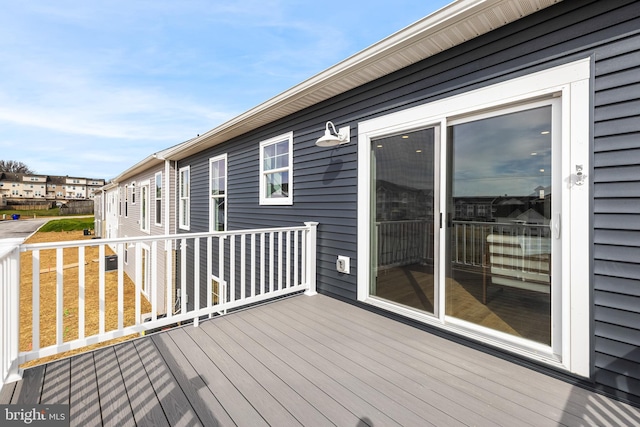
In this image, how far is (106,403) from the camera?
1586mm

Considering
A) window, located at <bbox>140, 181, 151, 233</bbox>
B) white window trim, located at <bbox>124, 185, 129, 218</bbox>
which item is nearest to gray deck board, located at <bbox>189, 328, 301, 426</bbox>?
window, located at <bbox>140, 181, 151, 233</bbox>

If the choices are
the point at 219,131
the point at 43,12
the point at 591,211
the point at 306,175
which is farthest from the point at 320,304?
the point at 43,12

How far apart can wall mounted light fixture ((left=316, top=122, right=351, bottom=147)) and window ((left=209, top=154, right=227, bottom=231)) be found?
3.38 metres

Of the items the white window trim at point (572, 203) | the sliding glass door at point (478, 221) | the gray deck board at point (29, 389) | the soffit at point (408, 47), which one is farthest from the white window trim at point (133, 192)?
the white window trim at point (572, 203)

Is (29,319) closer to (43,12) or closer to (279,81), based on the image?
(43,12)

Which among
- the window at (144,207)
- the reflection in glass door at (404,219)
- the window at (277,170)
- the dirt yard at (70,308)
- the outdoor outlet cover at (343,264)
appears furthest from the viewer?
the window at (144,207)

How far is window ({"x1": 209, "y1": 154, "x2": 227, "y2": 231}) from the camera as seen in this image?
241 inches

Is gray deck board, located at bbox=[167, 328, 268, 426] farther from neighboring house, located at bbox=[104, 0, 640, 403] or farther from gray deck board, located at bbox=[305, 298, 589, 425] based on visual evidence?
neighboring house, located at bbox=[104, 0, 640, 403]

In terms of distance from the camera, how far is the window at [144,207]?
1008cm

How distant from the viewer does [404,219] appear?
2842mm

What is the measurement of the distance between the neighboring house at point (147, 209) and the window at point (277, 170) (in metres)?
2.69

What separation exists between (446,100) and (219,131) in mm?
4259

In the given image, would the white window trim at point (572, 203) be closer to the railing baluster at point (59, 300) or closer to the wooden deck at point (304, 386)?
the wooden deck at point (304, 386)

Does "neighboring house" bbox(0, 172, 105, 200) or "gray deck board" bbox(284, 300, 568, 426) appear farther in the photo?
"neighboring house" bbox(0, 172, 105, 200)
